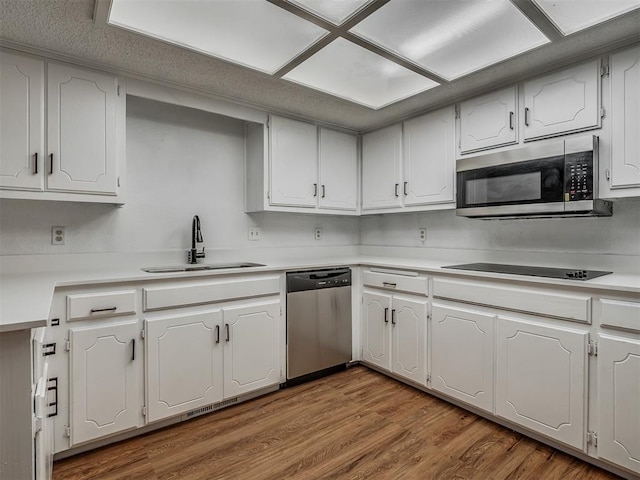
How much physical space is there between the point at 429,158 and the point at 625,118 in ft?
3.91

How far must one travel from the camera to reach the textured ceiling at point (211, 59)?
1.64 m

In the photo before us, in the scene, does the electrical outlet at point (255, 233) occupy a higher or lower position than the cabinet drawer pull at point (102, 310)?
higher

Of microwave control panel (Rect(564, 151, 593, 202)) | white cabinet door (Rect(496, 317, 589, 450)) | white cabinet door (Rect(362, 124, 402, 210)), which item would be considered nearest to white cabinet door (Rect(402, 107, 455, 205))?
white cabinet door (Rect(362, 124, 402, 210))

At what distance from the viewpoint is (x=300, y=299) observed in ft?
8.60

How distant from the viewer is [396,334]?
264cm

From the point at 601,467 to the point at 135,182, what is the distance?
10.4 feet

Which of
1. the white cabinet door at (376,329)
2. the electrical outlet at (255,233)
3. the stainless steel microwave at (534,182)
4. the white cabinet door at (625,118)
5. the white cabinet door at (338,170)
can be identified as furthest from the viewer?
the white cabinet door at (338,170)

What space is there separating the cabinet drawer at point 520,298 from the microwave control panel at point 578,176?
21.9 inches

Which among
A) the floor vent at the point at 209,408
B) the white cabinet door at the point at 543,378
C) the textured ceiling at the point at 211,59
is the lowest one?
the floor vent at the point at 209,408

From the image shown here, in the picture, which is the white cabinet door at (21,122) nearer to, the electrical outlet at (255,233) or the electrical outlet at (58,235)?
the electrical outlet at (58,235)

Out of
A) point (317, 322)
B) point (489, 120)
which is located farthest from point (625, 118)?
point (317, 322)

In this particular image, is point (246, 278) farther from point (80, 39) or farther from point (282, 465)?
point (80, 39)

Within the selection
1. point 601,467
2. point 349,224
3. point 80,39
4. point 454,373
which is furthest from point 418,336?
point 80,39

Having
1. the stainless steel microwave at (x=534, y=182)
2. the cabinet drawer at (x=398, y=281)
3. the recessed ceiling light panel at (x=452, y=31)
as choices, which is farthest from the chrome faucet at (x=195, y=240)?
the stainless steel microwave at (x=534, y=182)
